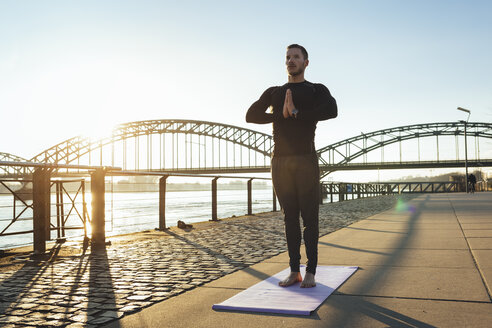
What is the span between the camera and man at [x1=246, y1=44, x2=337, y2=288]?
2832 millimetres

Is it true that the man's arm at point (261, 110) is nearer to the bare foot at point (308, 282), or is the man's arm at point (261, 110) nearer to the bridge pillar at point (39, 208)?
the bare foot at point (308, 282)

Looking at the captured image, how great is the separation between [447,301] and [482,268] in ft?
3.65

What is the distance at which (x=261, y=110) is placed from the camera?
300 cm

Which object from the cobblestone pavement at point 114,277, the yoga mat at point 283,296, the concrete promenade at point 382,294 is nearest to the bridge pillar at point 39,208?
the cobblestone pavement at point 114,277

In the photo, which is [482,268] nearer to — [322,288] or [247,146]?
[322,288]

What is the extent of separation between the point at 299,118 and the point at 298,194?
505 mm

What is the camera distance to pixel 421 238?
5324 mm

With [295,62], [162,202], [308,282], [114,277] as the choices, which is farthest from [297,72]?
[162,202]

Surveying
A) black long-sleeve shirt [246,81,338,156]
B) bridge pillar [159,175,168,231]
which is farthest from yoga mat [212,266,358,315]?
bridge pillar [159,175,168,231]

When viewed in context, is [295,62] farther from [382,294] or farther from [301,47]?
[382,294]

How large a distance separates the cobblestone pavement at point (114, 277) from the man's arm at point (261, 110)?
1.22 m

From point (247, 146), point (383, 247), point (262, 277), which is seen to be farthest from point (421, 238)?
point (247, 146)

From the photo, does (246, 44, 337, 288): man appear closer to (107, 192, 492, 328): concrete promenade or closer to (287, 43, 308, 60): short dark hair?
(287, 43, 308, 60): short dark hair

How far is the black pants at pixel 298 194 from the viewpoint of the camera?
284cm
